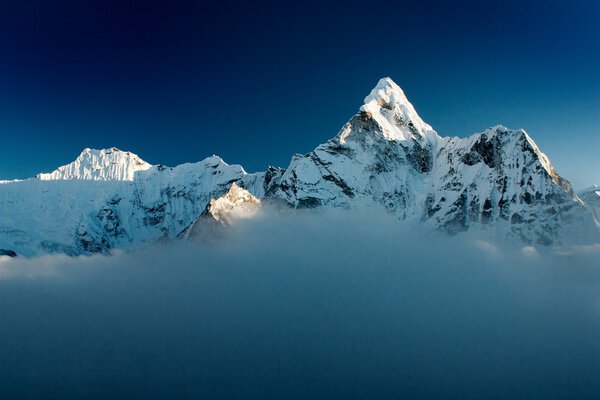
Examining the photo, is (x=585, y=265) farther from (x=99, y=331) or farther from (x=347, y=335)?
(x=99, y=331)

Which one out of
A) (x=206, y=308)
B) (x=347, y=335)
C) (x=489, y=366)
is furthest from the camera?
(x=206, y=308)

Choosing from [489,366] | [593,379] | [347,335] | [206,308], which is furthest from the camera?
[206,308]

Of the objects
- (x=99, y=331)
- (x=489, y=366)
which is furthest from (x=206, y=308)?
(x=489, y=366)

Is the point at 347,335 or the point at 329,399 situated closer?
the point at 329,399

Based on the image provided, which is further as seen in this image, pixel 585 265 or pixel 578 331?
pixel 585 265

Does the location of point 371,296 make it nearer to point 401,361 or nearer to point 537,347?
point 401,361

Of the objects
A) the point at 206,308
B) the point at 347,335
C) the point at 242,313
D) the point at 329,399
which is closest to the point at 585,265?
the point at 347,335

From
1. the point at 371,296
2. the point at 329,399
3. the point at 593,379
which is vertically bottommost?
the point at 329,399

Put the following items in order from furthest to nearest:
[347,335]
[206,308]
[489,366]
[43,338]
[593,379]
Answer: [206,308], [43,338], [347,335], [489,366], [593,379]

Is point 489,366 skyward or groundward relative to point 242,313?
groundward
